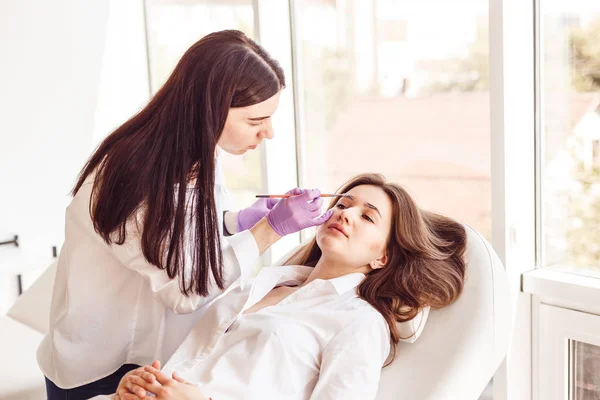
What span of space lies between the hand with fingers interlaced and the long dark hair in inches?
7.3

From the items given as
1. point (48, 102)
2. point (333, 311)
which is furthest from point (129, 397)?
point (48, 102)

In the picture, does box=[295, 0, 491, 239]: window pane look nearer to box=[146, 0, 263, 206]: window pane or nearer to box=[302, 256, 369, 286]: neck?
box=[146, 0, 263, 206]: window pane

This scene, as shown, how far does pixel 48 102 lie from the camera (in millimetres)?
→ 3348

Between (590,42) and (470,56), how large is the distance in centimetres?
40

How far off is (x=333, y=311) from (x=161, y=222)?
0.46 meters

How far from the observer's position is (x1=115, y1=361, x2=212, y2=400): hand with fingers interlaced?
1.42 metres

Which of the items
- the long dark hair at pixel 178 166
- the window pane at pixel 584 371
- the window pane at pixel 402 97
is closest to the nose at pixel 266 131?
the long dark hair at pixel 178 166

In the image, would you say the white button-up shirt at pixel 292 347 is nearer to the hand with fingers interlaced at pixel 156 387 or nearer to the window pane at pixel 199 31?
the hand with fingers interlaced at pixel 156 387

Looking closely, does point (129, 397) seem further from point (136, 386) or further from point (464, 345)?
point (464, 345)

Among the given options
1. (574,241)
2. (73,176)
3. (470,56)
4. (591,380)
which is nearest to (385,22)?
(470,56)

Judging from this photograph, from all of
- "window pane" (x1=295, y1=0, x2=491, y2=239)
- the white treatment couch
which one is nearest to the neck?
the white treatment couch

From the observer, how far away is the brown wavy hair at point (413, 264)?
167 centimetres

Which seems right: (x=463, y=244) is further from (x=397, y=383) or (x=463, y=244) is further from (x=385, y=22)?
(x=385, y=22)

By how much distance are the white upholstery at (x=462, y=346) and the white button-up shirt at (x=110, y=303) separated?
44cm
